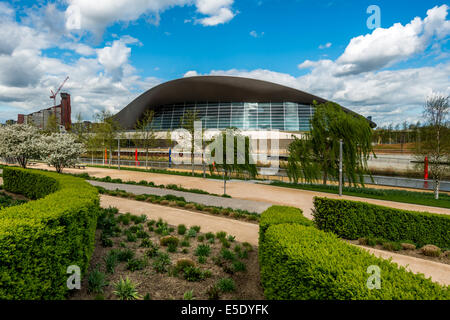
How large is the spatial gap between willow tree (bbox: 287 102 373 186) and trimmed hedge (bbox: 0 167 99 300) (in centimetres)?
1504

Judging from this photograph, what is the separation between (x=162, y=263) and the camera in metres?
4.93

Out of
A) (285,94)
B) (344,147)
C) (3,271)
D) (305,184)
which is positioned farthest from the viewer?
(285,94)

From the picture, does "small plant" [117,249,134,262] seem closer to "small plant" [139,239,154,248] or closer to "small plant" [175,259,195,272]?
"small plant" [139,239,154,248]

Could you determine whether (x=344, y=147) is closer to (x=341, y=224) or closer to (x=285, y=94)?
(x=341, y=224)

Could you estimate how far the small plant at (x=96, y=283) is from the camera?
13.2ft

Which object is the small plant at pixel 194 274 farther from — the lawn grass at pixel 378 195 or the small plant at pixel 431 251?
the lawn grass at pixel 378 195

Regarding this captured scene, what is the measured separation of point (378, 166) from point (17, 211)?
33.9 m

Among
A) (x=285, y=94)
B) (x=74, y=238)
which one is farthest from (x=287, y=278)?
(x=285, y=94)

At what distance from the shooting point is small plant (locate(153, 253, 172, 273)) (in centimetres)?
480

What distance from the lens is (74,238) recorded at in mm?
4059

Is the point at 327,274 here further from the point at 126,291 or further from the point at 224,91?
the point at 224,91

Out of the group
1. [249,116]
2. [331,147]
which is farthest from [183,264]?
[249,116]

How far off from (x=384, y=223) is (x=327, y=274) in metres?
6.47
